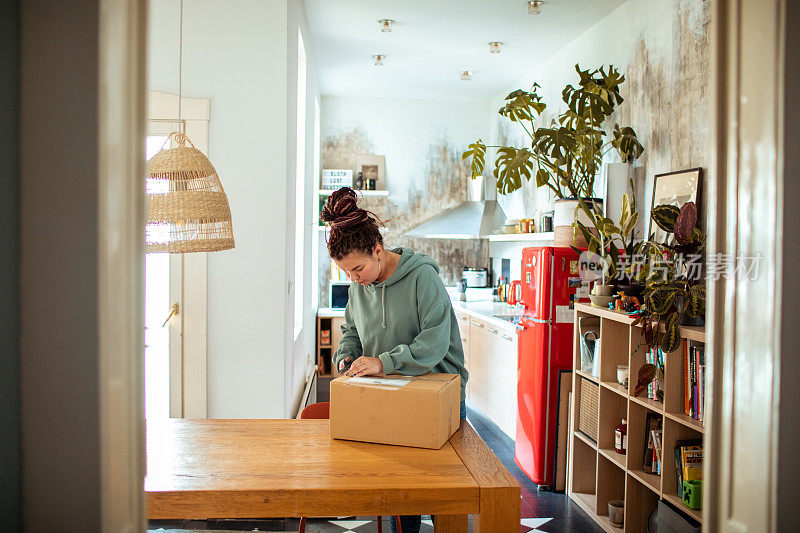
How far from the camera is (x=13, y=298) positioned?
2.23ft

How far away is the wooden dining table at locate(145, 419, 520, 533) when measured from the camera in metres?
1.46

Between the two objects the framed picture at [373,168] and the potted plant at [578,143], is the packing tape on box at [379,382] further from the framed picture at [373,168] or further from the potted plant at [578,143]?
the framed picture at [373,168]

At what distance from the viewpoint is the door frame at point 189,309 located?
328 cm

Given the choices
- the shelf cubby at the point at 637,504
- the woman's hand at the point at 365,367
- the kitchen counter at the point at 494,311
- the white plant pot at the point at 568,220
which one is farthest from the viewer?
the kitchen counter at the point at 494,311

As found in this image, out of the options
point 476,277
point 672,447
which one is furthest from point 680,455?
point 476,277

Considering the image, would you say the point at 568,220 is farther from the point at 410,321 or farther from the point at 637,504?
the point at 410,321

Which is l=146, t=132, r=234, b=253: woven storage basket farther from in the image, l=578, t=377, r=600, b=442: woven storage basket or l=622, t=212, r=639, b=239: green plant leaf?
l=578, t=377, r=600, b=442: woven storage basket

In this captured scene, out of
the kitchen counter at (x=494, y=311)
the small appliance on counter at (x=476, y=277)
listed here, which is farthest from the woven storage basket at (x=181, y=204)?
the small appliance on counter at (x=476, y=277)

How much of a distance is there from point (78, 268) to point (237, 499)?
95 cm

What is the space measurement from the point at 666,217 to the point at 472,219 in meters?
3.76

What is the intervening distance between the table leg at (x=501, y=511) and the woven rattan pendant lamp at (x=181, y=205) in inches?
46.3

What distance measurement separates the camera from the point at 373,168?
6832 mm

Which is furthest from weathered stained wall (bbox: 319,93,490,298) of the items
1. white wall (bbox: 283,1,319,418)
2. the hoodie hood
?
the hoodie hood

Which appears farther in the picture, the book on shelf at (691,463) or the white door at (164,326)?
the white door at (164,326)
